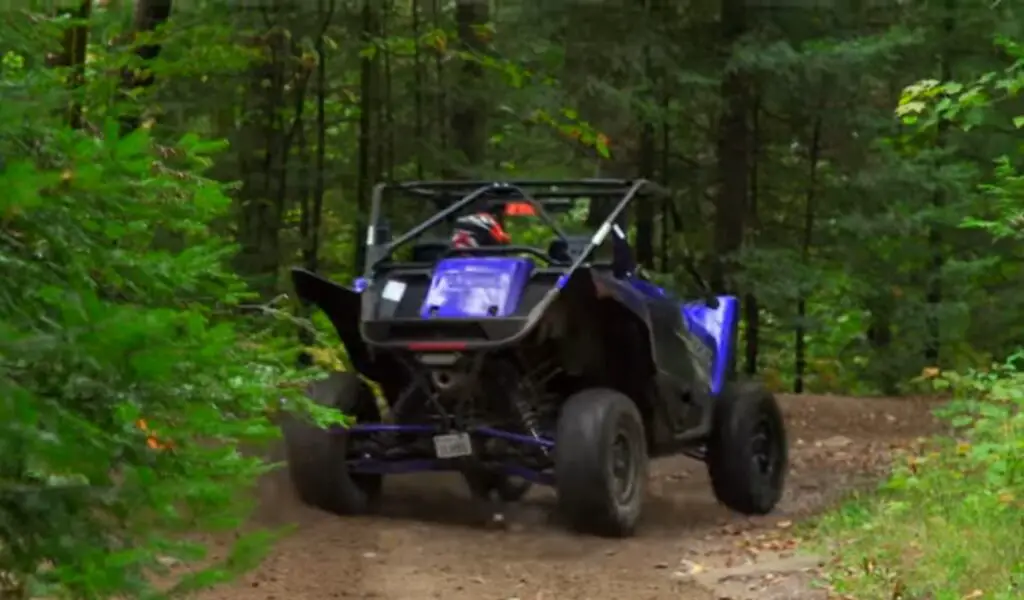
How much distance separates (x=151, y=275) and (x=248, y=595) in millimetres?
2605

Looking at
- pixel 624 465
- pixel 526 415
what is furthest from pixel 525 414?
pixel 624 465

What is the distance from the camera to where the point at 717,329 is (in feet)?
29.9

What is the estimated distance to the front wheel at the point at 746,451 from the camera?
27.7 ft

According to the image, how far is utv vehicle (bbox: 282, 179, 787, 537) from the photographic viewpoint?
23.6 ft

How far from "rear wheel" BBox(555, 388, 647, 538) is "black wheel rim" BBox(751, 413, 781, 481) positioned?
1596 millimetres

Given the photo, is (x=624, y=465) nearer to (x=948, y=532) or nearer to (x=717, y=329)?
(x=717, y=329)

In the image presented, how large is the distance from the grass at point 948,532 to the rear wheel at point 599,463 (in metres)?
1.06

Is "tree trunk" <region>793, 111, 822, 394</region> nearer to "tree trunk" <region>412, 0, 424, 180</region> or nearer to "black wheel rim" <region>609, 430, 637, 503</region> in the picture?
"tree trunk" <region>412, 0, 424, 180</region>

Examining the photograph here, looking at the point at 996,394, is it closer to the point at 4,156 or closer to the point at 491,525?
the point at 491,525

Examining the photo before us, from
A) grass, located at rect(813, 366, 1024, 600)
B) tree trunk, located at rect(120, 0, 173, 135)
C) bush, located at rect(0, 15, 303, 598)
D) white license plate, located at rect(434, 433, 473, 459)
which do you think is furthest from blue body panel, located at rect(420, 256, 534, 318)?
bush, located at rect(0, 15, 303, 598)

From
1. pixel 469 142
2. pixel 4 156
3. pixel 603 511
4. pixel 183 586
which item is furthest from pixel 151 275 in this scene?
pixel 469 142

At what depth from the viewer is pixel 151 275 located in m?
3.21

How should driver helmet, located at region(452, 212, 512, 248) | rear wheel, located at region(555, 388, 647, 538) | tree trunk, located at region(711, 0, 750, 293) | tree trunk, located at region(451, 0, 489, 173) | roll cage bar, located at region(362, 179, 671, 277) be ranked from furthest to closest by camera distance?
tree trunk, located at region(711, 0, 750, 293) → tree trunk, located at region(451, 0, 489, 173) → driver helmet, located at region(452, 212, 512, 248) → roll cage bar, located at region(362, 179, 671, 277) → rear wheel, located at region(555, 388, 647, 538)

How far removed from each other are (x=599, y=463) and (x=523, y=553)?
0.64 metres
